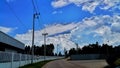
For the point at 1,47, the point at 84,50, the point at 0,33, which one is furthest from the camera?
the point at 84,50

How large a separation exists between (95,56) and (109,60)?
83.4 m

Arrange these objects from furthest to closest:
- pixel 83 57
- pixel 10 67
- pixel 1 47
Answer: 1. pixel 83 57
2. pixel 1 47
3. pixel 10 67

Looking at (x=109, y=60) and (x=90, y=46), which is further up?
(x=90, y=46)

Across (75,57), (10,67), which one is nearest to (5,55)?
(10,67)

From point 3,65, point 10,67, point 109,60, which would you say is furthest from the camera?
point 109,60

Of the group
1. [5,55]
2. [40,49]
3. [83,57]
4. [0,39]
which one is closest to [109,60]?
[0,39]

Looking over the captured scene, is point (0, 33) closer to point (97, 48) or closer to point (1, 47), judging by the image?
point (1, 47)

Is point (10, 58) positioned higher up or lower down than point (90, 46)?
lower down

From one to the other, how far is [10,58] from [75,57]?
96.1 meters

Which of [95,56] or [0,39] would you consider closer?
[0,39]

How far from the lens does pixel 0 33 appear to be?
41031mm

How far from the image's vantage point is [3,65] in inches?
1123

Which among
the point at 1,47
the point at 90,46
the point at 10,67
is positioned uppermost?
the point at 90,46

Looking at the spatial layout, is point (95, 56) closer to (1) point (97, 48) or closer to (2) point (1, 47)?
(1) point (97, 48)
